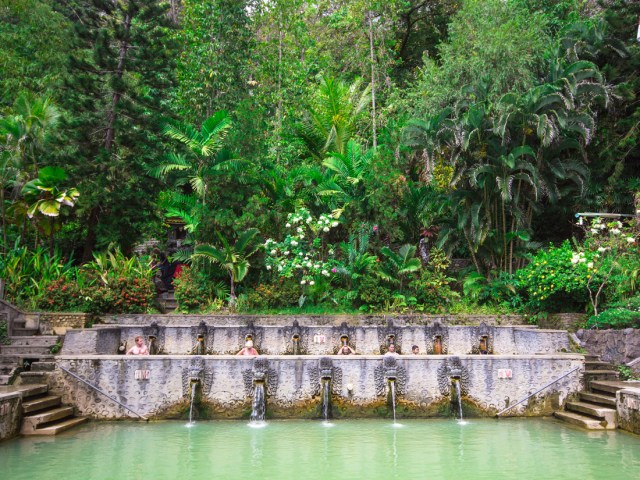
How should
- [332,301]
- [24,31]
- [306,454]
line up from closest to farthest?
[306,454]
[332,301]
[24,31]

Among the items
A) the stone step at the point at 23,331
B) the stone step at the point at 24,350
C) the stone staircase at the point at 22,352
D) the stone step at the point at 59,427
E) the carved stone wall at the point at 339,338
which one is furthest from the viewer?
the stone step at the point at 23,331

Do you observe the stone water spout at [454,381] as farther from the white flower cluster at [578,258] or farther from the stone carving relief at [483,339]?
the white flower cluster at [578,258]

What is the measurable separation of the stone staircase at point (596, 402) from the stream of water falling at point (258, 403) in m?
4.87

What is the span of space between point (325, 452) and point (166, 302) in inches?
349

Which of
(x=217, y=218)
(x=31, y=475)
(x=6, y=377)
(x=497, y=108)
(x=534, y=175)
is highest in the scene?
(x=497, y=108)

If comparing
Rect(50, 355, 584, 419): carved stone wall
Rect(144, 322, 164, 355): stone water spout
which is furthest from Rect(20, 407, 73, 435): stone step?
Rect(144, 322, 164, 355): stone water spout

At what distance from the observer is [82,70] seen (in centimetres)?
1470

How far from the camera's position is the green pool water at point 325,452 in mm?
6273

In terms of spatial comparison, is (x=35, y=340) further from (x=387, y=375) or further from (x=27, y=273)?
(x=387, y=375)

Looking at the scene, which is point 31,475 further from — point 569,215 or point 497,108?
point 569,215

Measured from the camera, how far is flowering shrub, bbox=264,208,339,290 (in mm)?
13508

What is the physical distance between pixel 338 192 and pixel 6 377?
8949 millimetres

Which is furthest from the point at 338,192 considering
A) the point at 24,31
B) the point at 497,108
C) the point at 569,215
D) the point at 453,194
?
the point at 24,31

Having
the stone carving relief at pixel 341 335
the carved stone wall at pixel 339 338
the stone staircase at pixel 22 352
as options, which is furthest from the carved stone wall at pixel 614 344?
the stone staircase at pixel 22 352
